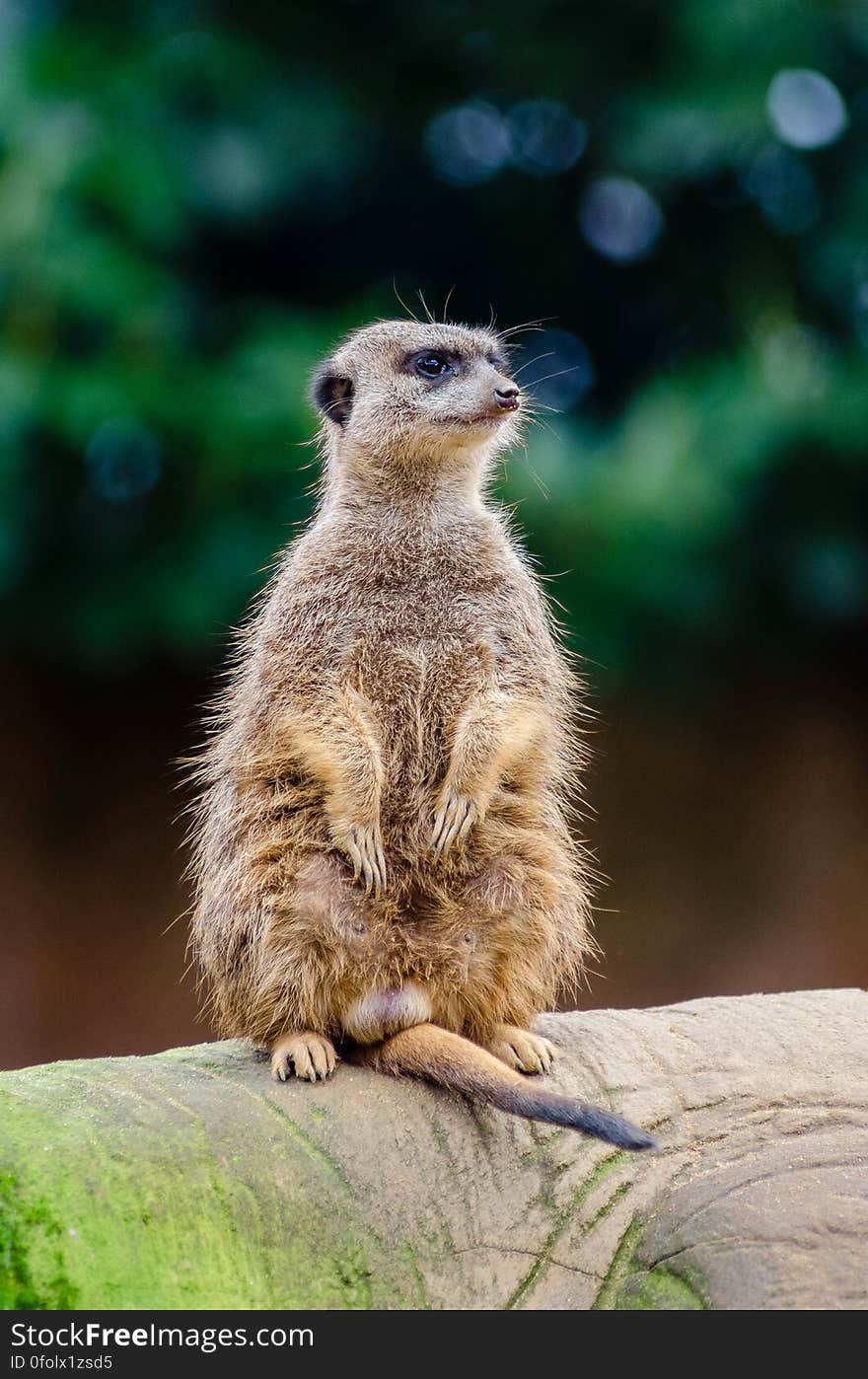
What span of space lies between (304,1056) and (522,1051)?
0.44 m

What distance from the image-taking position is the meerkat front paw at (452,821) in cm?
281

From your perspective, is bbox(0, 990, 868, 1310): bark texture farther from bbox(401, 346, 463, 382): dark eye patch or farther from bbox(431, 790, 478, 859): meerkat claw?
bbox(401, 346, 463, 382): dark eye patch

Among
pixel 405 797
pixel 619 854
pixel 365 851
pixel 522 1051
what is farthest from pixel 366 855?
pixel 619 854

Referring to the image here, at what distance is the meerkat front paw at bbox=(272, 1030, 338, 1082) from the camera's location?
2.76 m

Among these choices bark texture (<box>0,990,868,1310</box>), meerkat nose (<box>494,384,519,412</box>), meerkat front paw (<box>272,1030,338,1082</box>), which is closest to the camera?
bark texture (<box>0,990,868,1310</box>)

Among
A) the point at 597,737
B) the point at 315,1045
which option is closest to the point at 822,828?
the point at 597,737

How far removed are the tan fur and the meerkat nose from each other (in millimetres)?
28

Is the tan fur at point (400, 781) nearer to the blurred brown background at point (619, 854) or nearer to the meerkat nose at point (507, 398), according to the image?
the meerkat nose at point (507, 398)

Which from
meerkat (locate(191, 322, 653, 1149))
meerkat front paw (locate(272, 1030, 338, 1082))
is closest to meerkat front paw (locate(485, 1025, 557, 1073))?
meerkat (locate(191, 322, 653, 1149))

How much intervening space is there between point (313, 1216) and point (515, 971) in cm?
62

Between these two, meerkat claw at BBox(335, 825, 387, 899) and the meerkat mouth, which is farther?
the meerkat mouth

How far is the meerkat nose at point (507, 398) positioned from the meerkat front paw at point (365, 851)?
912 millimetres

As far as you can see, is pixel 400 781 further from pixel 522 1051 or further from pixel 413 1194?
pixel 413 1194

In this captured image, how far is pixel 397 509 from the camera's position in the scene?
10.3ft
